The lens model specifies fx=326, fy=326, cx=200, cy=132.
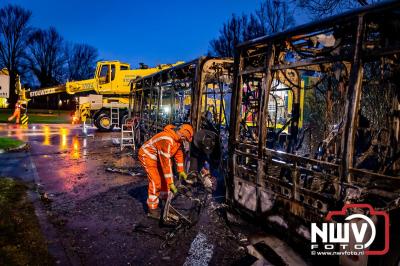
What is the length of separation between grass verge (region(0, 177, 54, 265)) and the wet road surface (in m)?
0.24

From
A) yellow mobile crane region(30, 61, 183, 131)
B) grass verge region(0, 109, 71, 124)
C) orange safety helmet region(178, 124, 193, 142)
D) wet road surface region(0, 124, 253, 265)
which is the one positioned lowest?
wet road surface region(0, 124, 253, 265)

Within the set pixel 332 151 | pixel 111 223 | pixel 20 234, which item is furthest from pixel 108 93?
pixel 332 151

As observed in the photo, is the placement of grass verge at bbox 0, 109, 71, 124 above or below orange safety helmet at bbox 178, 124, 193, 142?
below

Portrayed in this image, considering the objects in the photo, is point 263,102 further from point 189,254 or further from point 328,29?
point 189,254

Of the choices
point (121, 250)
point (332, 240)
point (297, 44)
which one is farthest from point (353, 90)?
point (121, 250)

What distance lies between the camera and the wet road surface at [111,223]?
4.37 metres

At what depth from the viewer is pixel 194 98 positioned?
7910mm

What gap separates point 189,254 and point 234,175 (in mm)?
1695

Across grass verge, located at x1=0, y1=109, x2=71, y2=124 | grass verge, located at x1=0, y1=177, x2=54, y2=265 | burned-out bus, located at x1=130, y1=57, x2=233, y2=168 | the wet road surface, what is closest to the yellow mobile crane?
burned-out bus, located at x1=130, y1=57, x2=233, y2=168

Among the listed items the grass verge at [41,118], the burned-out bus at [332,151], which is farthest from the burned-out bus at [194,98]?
the grass verge at [41,118]

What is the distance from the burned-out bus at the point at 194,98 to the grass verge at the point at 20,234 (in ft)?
11.5

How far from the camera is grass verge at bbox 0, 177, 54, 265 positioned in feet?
13.5

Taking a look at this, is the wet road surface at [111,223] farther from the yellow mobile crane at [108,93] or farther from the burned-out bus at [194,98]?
the yellow mobile crane at [108,93]

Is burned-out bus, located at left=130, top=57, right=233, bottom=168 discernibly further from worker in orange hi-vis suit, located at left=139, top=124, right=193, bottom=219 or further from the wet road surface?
the wet road surface
